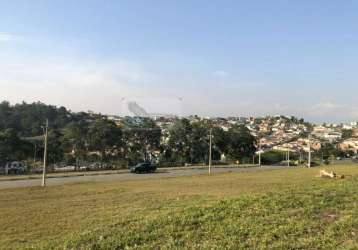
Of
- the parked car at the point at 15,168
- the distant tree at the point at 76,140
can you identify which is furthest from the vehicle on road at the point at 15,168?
the distant tree at the point at 76,140

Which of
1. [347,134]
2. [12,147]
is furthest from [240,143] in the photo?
[347,134]

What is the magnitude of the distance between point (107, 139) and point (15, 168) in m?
13.8

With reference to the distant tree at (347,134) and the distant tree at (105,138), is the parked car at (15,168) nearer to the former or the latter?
the distant tree at (105,138)

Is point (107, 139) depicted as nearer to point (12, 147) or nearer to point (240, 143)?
point (12, 147)

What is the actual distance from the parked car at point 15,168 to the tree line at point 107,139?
5.11ft

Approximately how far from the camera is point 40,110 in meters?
85.1

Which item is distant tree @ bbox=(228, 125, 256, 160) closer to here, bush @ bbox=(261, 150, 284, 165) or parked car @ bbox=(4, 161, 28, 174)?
bush @ bbox=(261, 150, 284, 165)

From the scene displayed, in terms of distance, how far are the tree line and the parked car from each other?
1.56m

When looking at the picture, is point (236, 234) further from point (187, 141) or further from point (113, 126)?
point (187, 141)

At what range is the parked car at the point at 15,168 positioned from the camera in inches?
2388

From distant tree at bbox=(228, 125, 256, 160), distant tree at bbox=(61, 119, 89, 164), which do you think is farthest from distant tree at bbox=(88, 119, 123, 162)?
distant tree at bbox=(228, 125, 256, 160)

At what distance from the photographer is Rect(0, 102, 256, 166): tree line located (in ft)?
226

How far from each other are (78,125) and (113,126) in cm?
503

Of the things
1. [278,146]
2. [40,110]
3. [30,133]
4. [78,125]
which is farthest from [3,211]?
[278,146]
